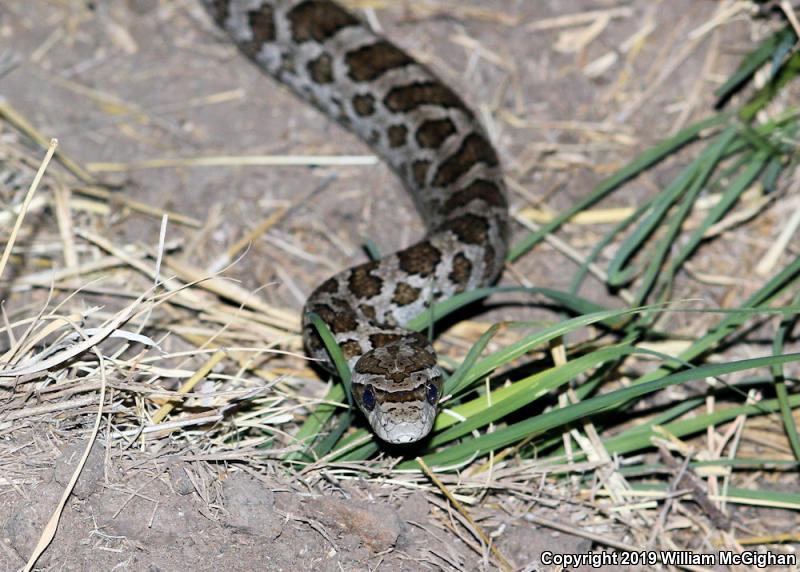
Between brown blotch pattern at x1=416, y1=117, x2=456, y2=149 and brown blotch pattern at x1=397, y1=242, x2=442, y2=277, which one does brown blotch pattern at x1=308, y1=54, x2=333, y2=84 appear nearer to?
brown blotch pattern at x1=416, y1=117, x2=456, y2=149

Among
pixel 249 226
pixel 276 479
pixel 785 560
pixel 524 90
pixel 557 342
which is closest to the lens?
pixel 276 479

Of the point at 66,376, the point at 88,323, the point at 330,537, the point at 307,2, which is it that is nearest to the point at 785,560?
the point at 330,537

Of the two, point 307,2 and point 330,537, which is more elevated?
point 307,2

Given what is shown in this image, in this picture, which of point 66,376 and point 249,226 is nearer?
point 66,376

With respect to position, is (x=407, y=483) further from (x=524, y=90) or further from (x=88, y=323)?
(x=524, y=90)

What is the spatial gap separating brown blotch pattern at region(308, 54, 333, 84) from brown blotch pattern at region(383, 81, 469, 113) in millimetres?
627

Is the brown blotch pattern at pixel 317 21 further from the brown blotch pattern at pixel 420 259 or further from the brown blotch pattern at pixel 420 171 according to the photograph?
the brown blotch pattern at pixel 420 259

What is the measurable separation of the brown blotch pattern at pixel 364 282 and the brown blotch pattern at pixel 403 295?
0.14m

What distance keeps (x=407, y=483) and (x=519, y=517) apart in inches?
28.0

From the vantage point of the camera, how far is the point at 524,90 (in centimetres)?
820

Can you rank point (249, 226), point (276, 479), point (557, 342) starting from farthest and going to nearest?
point (249, 226) < point (557, 342) < point (276, 479)

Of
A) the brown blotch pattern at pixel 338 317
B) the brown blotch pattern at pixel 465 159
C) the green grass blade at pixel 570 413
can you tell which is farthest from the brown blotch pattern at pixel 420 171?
the green grass blade at pixel 570 413

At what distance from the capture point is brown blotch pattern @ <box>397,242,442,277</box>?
665cm

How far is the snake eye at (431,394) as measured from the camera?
523 centimetres
